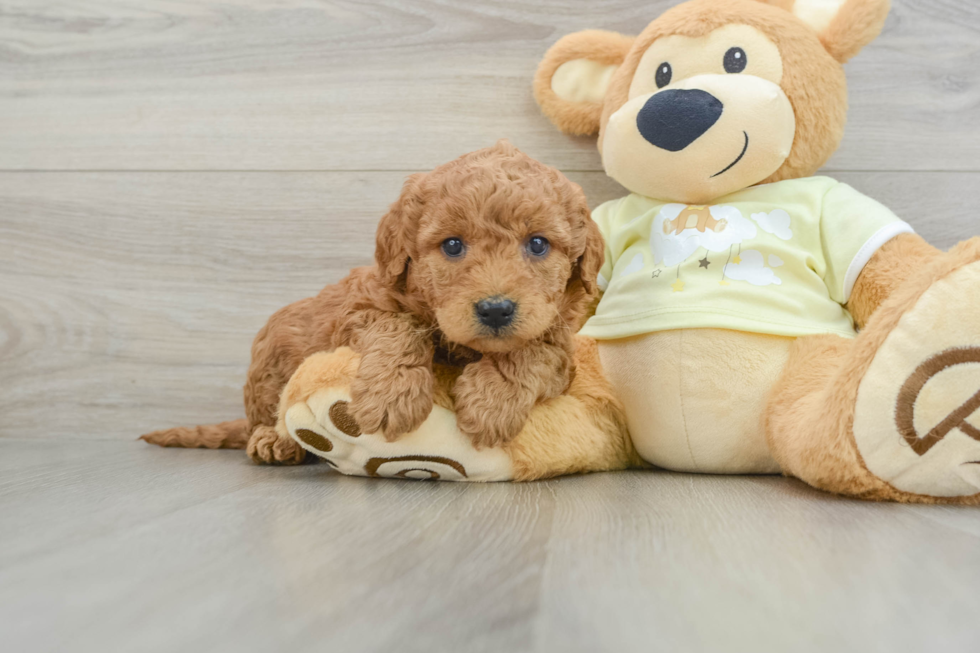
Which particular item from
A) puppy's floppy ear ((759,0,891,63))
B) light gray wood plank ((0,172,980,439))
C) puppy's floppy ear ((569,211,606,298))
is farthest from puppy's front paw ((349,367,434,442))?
puppy's floppy ear ((759,0,891,63))

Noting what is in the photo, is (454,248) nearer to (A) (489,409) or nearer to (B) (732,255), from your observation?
(A) (489,409)

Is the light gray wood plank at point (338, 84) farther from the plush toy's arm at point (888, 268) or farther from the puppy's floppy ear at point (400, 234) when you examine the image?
the puppy's floppy ear at point (400, 234)

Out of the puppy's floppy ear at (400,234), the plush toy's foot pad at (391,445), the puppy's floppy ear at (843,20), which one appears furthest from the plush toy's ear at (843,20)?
the plush toy's foot pad at (391,445)

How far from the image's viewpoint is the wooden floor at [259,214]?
62cm

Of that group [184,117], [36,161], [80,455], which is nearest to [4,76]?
[36,161]

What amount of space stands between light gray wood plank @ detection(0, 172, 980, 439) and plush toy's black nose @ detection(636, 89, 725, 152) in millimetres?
499

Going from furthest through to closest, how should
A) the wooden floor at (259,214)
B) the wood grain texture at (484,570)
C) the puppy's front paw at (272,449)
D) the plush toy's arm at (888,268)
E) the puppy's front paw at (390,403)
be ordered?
the puppy's front paw at (272,449)
the plush toy's arm at (888,268)
the puppy's front paw at (390,403)
the wooden floor at (259,214)
the wood grain texture at (484,570)

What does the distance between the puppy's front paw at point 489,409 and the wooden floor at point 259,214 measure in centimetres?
6

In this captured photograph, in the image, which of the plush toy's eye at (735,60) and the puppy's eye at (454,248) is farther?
the plush toy's eye at (735,60)

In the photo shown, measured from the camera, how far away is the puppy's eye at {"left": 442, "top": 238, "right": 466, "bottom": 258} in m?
0.72

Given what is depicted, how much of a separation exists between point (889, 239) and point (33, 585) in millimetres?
930

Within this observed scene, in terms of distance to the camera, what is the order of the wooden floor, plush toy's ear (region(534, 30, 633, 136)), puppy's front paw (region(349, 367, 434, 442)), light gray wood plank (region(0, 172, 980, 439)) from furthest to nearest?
light gray wood plank (region(0, 172, 980, 439)), plush toy's ear (region(534, 30, 633, 136)), puppy's front paw (region(349, 367, 434, 442)), the wooden floor

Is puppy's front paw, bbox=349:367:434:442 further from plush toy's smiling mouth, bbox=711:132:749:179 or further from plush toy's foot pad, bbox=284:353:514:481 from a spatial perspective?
plush toy's smiling mouth, bbox=711:132:749:179

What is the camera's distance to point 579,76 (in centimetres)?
107
